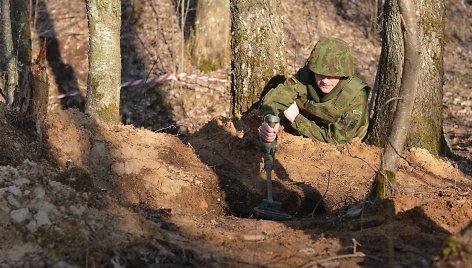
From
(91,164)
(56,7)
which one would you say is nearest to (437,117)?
(91,164)

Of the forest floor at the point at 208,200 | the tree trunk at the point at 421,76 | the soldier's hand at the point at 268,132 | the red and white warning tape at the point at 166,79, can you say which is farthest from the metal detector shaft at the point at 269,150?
the red and white warning tape at the point at 166,79

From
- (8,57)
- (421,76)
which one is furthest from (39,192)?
(8,57)

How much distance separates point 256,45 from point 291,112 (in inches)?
39.6

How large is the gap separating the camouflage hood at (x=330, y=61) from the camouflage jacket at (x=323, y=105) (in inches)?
9.5

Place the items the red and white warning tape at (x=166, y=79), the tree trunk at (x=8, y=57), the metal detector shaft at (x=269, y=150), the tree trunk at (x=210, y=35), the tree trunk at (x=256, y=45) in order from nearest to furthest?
the metal detector shaft at (x=269, y=150) → the tree trunk at (x=256, y=45) → the tree trunk at (x=8, y=57) → the red and white warning tape at (x=166, y=79) → the tree trunk at (x=210, y=35)

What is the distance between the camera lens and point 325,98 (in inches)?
257

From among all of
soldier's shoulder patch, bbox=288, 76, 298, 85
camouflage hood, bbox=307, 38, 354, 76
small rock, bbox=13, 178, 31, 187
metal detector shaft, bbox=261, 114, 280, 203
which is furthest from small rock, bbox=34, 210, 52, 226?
soldier's shoulder patch, bbox=288, 76, 298, 85

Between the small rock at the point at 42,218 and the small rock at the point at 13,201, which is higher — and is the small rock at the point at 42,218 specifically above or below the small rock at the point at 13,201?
below

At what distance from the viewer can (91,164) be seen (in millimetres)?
5699

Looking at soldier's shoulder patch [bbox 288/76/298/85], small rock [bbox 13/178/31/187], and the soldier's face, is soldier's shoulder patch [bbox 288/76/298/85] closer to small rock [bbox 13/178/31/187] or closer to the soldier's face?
the soldier's face

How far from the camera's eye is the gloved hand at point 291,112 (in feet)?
21.7

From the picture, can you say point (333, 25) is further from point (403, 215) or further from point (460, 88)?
point (403, 215)

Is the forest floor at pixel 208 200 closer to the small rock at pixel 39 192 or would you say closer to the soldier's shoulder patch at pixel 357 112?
the small rock at pixel 39 192

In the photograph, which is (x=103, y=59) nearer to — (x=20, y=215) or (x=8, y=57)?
(x=8, y=57)
